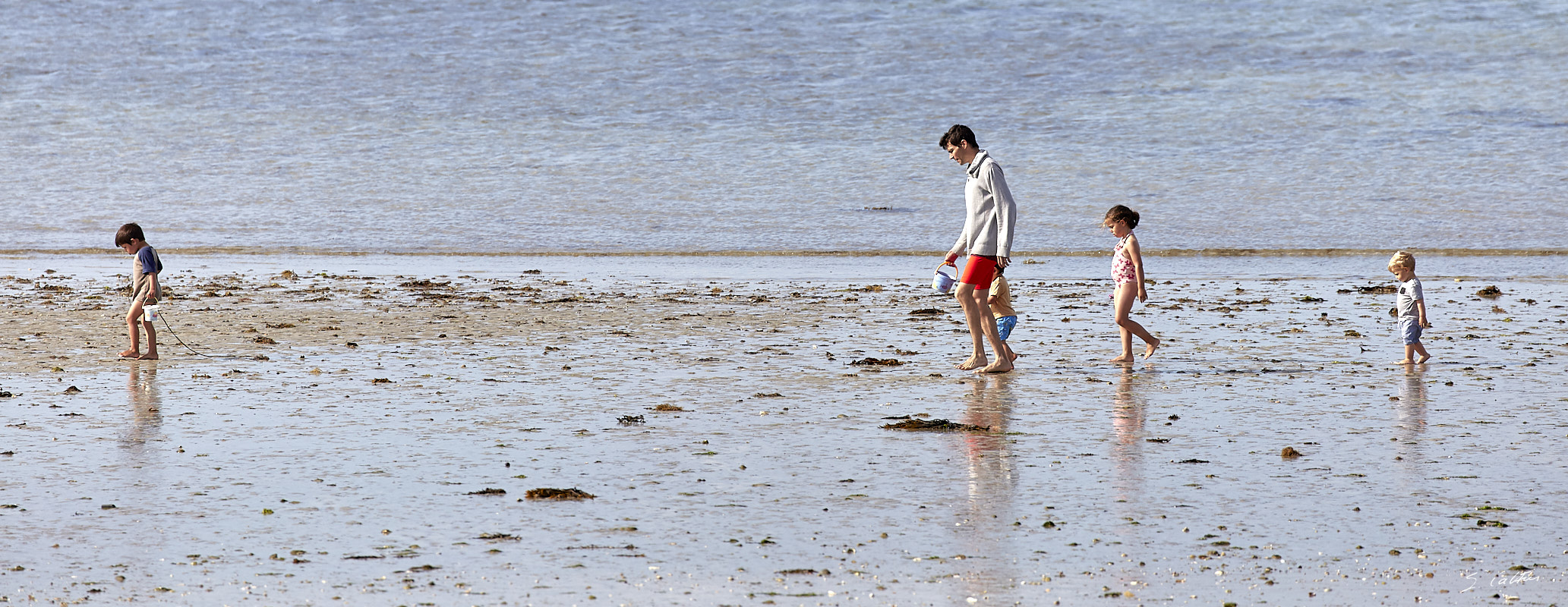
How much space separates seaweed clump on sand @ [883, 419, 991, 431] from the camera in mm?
6695

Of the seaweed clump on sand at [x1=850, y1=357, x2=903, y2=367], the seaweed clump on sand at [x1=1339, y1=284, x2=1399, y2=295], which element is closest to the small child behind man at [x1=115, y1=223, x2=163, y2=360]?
the seaweed clump on sand at [x1=850, y1=357, x2=903, y2=367]

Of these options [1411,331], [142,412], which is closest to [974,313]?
[1411,331]

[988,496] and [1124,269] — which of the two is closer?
[988,496]

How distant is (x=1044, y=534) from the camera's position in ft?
15.5

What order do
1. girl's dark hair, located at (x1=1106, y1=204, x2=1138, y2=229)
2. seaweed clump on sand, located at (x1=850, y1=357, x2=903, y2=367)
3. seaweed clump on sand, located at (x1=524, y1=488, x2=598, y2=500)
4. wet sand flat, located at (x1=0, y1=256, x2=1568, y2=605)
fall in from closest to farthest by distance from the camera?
wet sand flat, located at (x1=0, y1=256, x2=1568, y2=605) < seaweed clump on sand, located at (x1=524, y1=488, x2=598, y2=500) < seaweed clump on sand, located at (x1=850, y1=357, x2=903, y2=367) < girl's dark hair, located at (x1=1106, y1=204, x2=1138, y2=229)

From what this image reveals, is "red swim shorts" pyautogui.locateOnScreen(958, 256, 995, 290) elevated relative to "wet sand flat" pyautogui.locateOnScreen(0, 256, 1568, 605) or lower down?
elevated

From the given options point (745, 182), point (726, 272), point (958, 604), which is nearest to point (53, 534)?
point (958, 604)

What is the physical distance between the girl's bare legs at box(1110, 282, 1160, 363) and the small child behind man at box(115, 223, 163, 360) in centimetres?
602

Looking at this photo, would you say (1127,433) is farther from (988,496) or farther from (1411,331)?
(1411,331)

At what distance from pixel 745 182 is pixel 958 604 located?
27865 mm

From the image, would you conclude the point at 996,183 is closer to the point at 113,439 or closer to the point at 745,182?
the point at 113,439

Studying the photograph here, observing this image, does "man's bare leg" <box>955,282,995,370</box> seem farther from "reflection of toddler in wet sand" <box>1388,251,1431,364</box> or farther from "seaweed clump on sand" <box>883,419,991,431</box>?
"reflection of toddler in wet sand" <box>1388,251,1431,364</box>

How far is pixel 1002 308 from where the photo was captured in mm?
9141

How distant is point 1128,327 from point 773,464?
157 inches
